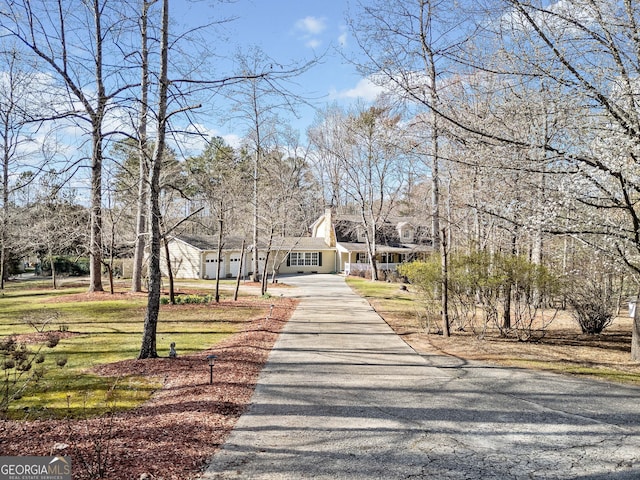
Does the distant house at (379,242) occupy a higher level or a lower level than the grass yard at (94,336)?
higher

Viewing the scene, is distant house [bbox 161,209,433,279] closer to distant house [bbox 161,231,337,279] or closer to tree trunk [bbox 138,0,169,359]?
distant house [bbox 161,231,337,279]

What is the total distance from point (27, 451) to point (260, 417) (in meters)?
2.32

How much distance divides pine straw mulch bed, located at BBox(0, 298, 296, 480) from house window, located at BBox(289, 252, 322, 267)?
32930 millimetres

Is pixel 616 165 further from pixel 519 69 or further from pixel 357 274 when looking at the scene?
pixel 357 274

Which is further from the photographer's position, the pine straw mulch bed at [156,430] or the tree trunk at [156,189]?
the tree trunk at [156,189]

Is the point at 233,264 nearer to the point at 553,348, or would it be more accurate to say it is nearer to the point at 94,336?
the point at 94,336

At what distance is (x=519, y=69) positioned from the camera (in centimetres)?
691

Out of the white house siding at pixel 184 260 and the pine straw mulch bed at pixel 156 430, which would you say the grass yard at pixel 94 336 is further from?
the white house siding at pixel 184 260

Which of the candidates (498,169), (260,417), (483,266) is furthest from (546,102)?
(260,417)

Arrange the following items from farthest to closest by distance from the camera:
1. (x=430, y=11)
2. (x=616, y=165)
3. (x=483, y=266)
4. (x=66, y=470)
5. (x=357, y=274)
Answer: (x=357, y=274) → (x=483, y=266) → (x=430, y=11) → (x=616, y=165) → (x=66, y=470)

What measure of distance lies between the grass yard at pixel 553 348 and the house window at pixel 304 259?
87.5 feet

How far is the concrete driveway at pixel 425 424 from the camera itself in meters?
3.88

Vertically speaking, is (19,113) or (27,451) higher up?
(19,113)

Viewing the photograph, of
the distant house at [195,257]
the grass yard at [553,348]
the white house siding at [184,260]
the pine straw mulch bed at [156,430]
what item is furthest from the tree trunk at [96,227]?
Answer: the white house siding at [184,260]
